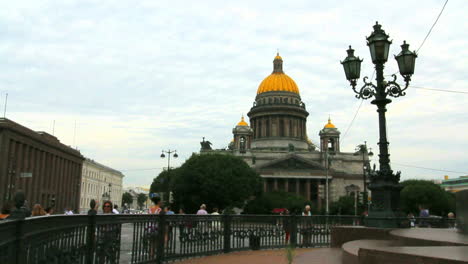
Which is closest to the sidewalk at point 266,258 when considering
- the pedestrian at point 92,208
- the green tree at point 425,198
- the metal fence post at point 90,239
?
the pedestrian at point 92,208

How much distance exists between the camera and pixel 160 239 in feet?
33.3

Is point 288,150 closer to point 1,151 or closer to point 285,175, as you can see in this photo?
point 285,175

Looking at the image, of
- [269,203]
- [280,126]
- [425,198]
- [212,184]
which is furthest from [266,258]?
[280,126]

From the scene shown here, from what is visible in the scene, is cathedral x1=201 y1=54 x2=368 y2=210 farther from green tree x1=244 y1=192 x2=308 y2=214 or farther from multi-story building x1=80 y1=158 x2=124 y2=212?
multi-story building x1=80 y1=158 x2=124 y2=212

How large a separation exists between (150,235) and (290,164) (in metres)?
76.1

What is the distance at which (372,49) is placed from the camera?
12.5 metres

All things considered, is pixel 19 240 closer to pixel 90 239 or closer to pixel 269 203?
pixel 90 239

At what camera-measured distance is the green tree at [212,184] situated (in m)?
59.3

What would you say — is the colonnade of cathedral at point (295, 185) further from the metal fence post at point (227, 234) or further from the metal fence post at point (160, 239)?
the metal fence post at point (160, 239)

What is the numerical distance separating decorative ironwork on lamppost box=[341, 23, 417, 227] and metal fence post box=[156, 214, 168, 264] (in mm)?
5463

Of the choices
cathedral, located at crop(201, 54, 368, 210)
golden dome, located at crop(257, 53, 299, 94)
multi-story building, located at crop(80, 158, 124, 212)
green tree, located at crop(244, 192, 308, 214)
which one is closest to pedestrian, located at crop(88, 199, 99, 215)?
green tree, located at crop(244, 192, 308, 214)

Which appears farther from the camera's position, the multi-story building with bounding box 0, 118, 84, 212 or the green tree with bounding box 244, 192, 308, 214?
the green tree with bounding box 244, 192, 308, 214

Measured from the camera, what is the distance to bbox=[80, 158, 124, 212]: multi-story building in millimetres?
94750

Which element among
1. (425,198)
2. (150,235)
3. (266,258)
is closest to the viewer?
(150,235)
